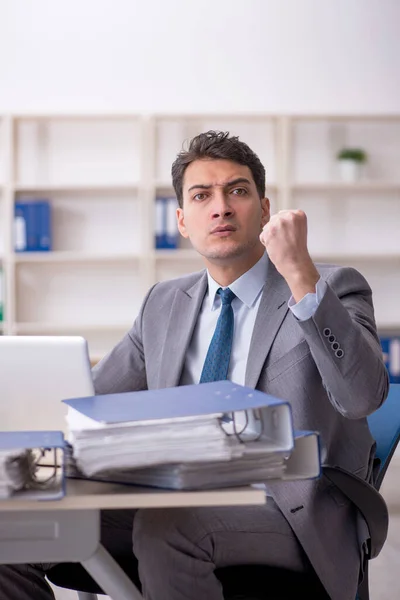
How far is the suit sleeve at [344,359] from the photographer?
1.33m

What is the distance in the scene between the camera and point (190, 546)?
1.25 meters

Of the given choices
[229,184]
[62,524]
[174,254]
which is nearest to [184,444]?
[62,524]

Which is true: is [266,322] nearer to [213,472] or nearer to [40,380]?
[40,380]

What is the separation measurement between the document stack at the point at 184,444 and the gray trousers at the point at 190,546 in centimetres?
31

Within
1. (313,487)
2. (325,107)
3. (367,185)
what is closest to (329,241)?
(367,185)

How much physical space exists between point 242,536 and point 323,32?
4743mm

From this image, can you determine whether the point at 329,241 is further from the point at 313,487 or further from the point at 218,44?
the point at 313,487

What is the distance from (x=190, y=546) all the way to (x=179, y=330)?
64cm

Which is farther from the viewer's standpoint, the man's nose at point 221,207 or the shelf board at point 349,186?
the shelf board at point 349,186

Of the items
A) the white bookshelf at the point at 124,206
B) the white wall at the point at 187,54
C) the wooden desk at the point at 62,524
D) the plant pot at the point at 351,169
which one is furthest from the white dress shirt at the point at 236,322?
the white wall at the point at 187,54

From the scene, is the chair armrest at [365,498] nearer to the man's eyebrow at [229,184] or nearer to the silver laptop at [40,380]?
the silver laptop at [40,380]

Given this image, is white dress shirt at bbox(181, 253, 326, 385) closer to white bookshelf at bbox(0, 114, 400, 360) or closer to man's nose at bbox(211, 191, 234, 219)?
man's nose at bbox(211, 191, 234, 219)

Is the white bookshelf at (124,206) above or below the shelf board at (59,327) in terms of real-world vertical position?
above

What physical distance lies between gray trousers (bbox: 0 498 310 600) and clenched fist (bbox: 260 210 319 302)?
15.0 inches
